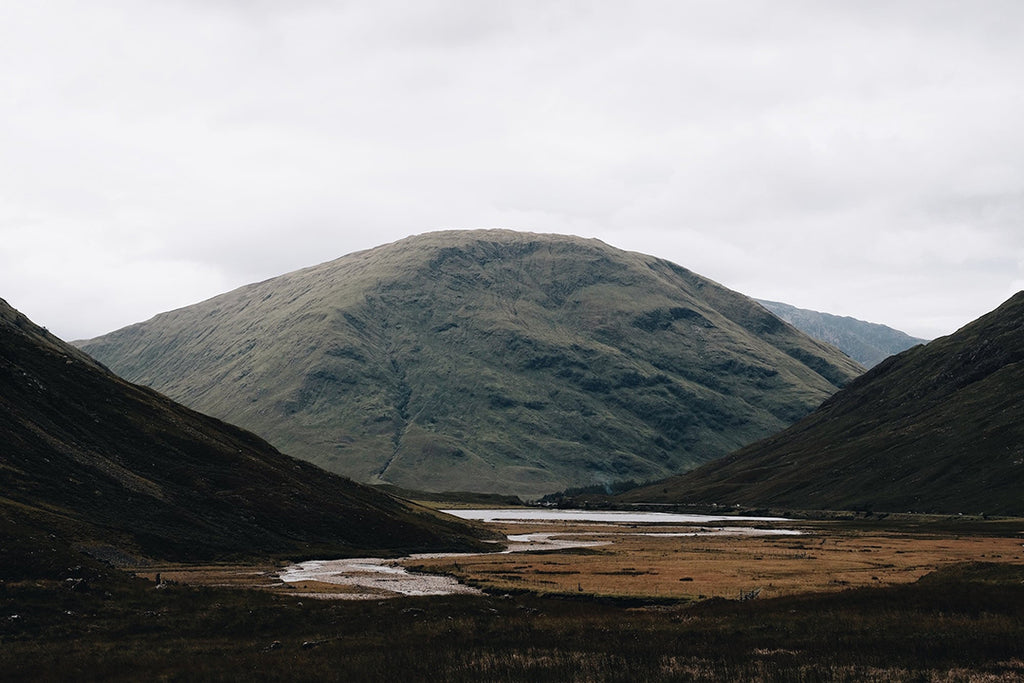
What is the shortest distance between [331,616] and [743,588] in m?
40.9

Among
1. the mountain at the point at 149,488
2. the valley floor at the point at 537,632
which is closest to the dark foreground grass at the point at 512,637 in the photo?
the valley floor at the point at 537,632

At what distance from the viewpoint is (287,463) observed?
164 meters

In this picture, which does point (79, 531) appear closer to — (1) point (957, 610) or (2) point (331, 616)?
(2) point (331, 616)

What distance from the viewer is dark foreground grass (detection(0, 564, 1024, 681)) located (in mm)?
44688

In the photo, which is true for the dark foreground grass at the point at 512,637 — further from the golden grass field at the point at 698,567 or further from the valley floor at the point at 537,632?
the golden grass field at the point at 698,567

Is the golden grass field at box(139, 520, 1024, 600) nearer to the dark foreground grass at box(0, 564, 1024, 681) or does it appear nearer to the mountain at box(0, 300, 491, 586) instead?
the mountain at box(0, 300, 491, 586)

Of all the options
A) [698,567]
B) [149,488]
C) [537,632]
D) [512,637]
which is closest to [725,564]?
[698,567]

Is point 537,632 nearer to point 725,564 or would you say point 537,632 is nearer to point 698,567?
point 698,567

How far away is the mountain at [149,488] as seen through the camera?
9819 centimetres

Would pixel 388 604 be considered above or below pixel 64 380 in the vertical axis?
below

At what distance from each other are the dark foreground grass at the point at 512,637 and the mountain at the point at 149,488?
650 inches

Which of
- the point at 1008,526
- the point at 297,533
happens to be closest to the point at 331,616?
the point at 297,533

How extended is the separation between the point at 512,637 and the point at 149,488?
82.6 m

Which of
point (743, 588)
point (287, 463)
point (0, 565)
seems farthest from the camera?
point (287, 463)
